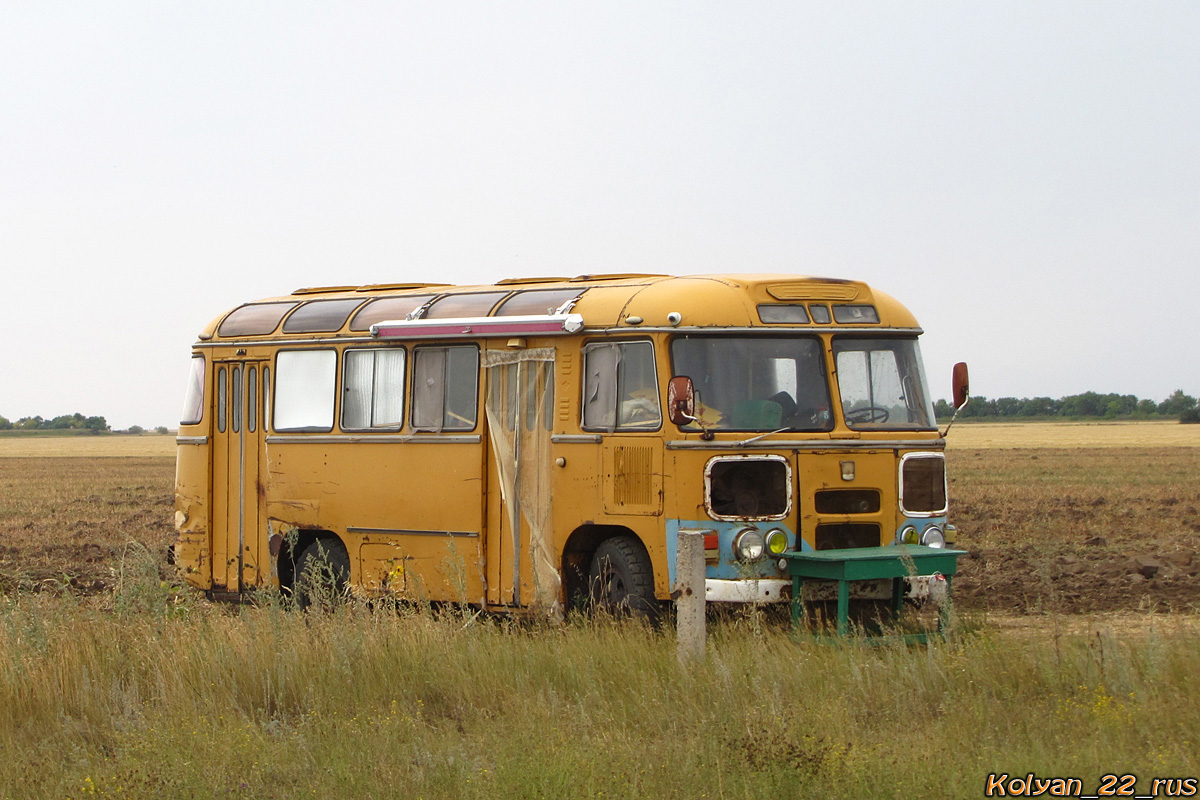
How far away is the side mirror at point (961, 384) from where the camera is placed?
11.3 metres

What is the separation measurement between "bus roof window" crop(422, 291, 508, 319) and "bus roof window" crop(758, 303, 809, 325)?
8.29ft

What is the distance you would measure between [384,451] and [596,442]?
2413mm

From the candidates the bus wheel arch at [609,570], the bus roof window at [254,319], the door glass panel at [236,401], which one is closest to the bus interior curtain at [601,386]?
the bus wheel arch at [609,570]

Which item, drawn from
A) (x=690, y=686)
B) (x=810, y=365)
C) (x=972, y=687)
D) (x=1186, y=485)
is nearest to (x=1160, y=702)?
(x=972, y=687)

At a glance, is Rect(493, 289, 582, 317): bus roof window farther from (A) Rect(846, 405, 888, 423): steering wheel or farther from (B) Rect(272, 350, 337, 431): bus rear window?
(A) Rect(846, 405, 888, 423): steering wheel

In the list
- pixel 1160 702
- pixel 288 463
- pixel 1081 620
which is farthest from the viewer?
pixel 288 463

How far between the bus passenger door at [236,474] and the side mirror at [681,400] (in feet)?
16.7

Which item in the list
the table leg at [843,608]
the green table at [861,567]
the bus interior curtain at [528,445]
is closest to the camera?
the table leg at [843,608]

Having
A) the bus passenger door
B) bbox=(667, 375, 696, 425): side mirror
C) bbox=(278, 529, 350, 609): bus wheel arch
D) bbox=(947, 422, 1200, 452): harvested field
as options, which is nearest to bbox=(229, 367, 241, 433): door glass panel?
the bus passenger door

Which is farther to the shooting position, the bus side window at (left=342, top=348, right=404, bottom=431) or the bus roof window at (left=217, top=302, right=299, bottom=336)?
the bus roof window at (left=217, top=302, right=299, bottom=336)

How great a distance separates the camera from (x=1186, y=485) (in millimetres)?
31672

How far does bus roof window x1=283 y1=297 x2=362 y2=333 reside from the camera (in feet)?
42.7

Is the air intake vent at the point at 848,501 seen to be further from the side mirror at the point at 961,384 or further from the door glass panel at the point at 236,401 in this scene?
the door glass panel at the point at 236,401

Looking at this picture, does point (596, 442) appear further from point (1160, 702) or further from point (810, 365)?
point (1160, 702)
